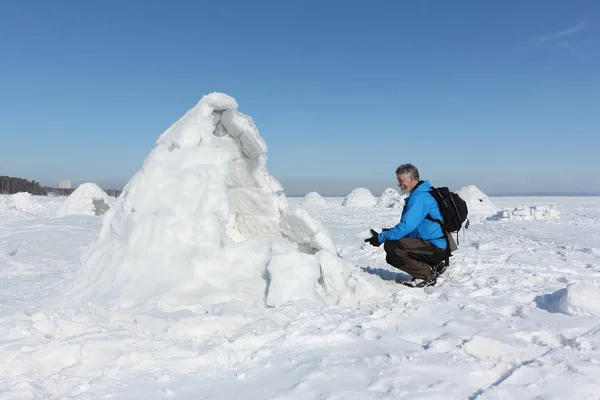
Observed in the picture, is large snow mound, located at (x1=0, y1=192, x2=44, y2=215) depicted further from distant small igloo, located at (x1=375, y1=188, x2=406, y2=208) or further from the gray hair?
the gray hair

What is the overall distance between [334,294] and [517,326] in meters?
1.64

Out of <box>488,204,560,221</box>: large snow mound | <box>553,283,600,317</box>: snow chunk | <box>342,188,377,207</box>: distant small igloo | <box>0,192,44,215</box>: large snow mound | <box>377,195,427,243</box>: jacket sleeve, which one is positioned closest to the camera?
<box>553,283,600,317</box>: snow chunk

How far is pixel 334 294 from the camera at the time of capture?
4332 mm

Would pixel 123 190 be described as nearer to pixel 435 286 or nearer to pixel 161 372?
pixel 161 372

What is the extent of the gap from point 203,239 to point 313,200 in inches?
1287

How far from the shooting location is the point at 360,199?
109 ft

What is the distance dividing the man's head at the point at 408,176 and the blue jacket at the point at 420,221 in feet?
0.38

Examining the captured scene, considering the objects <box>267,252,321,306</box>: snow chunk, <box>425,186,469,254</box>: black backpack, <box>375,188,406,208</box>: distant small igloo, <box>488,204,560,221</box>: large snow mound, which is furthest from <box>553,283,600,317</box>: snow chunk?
<box>375,188,406,208</box>: distant small igloo

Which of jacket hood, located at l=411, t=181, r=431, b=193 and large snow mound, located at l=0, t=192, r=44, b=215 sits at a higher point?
jacket hood, located at l=411, t=181, r=431, b=193

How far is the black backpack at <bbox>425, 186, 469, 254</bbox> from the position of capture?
4.88 m

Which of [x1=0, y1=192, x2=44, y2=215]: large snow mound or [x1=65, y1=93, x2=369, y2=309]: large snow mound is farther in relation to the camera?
[x1=0, y1=192, x2=44, y2=215]: large snow mound

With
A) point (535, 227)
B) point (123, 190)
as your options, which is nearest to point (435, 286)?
point (123, 190)

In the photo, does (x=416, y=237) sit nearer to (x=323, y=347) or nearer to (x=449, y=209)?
(x=449, y=209)

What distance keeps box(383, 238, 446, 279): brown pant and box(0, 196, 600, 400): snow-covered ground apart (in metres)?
0.39
